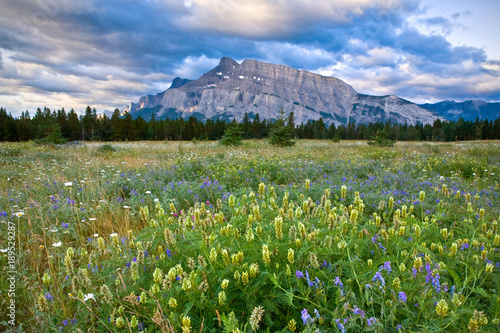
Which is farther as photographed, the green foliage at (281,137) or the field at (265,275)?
the green foliage at (281,137)

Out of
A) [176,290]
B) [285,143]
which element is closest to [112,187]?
[176,290]

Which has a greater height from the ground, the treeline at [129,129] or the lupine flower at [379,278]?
the treeline at [129,129]

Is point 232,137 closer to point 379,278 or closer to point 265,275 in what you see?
point 265,275

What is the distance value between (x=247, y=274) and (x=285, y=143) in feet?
76.5

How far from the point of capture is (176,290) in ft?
5.78

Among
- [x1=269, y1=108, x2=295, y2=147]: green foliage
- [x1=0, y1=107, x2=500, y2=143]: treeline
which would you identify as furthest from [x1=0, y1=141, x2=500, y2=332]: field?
[x1=0, y1=107, x2=500, y2=143]: treeline

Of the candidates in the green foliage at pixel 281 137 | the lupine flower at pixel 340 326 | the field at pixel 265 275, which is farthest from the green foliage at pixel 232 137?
the lupine flower at pixel 340 326

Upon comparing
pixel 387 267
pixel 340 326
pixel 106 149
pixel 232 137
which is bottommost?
pixel 340 326

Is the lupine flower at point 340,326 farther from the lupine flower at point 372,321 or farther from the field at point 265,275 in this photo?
the lupine flower at point 372,321

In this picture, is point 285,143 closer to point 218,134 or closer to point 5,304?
point 5,304

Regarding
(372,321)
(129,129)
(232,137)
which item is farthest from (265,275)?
(129,129)

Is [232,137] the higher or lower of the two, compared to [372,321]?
higher

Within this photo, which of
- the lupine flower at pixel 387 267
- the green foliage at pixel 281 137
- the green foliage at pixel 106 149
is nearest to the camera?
the lupine flower at pixel 387 267

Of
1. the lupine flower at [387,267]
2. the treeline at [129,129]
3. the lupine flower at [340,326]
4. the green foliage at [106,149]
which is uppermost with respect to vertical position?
the treeline at [129,129]
